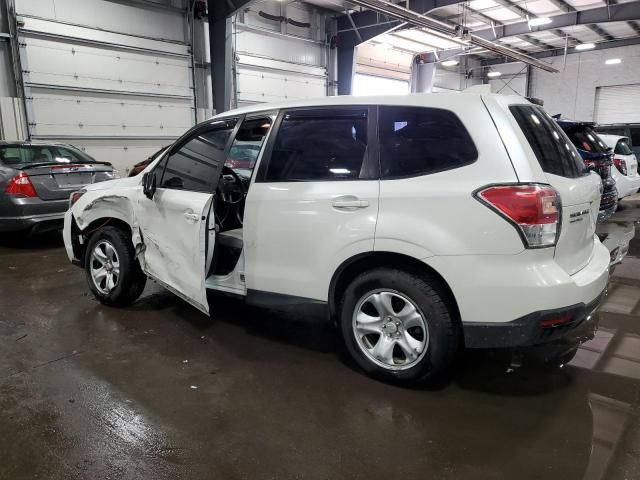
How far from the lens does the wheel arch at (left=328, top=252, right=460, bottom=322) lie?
2.49 metres

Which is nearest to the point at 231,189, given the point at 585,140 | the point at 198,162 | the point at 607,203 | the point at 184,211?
the point at 198,162

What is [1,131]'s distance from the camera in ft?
29.8

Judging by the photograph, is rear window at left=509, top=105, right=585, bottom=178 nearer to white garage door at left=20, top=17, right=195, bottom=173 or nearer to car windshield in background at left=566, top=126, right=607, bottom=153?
car windshield in background at left=566, top=126, right=607, bottom=153

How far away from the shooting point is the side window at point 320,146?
2705 mm

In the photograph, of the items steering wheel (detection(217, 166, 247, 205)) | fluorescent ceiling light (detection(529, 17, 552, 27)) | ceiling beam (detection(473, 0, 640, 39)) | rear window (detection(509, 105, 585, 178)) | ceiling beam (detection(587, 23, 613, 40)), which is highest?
ceiling beam (detection(587, 23, 613, 40))

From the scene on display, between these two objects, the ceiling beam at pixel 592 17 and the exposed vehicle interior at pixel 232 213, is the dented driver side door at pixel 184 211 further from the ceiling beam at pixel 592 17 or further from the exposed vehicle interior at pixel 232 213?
the ceiling beam at pixel 592 17

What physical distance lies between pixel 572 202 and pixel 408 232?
0.85 metres

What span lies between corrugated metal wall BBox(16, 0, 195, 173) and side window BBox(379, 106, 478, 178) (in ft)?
31.0

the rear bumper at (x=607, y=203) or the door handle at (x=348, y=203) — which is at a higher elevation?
the door handle at (x=348, y=203)

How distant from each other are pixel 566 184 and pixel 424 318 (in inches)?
40.1

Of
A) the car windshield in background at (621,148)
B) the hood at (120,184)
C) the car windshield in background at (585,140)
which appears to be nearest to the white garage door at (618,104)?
the car windshield in background at (621,148)

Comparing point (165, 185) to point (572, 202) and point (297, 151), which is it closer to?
point (297, 151)

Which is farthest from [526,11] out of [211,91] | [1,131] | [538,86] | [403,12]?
[1,131]

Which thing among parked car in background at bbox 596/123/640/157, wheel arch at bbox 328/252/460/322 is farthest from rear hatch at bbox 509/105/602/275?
parked car in background at bbox 596/123/640/157
